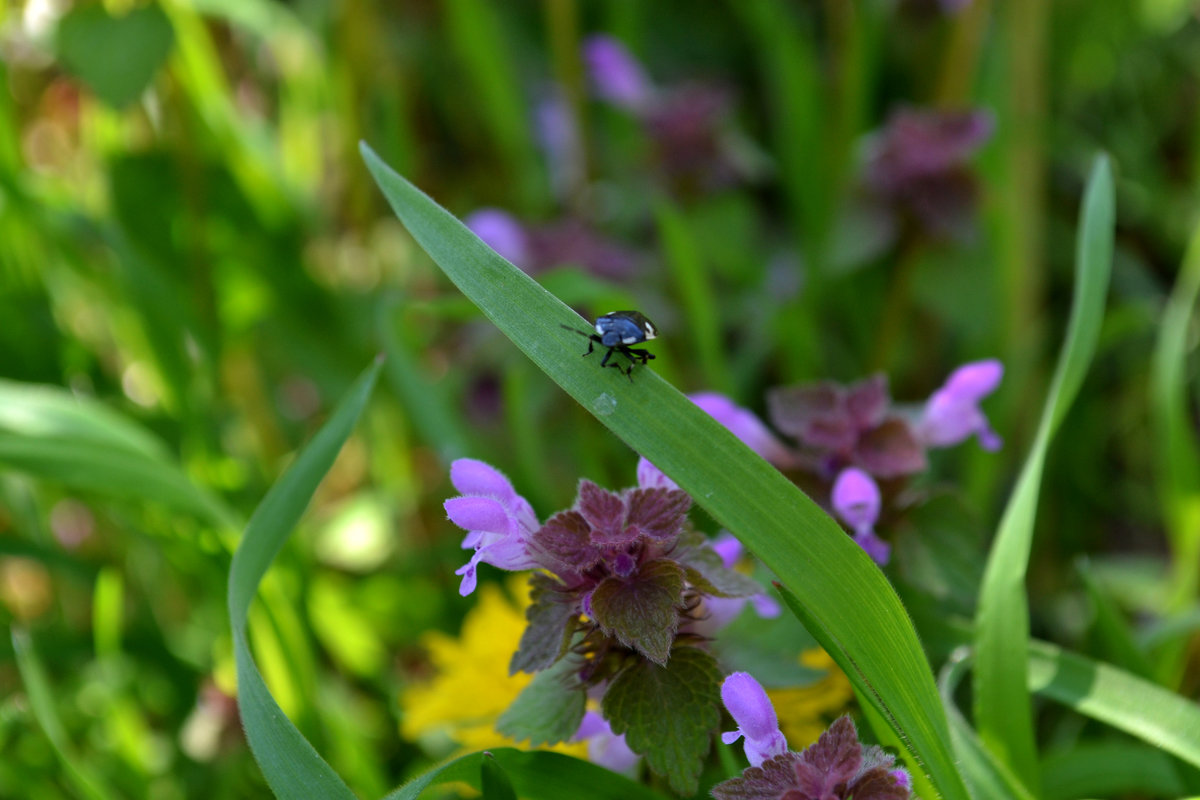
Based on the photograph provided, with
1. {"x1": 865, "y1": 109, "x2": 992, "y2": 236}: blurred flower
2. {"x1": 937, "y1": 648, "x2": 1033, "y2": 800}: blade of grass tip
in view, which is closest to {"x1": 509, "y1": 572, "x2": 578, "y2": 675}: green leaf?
{"x1": 937, "y1": 648, "x2": 1033, "y2": 800}: blade of grass tip

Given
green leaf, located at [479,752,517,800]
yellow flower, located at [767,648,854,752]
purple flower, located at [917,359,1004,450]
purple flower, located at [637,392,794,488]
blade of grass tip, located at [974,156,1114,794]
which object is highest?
purple flower, located at [917,359,1004,450]

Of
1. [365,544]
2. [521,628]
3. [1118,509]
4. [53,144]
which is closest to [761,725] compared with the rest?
[521,628]

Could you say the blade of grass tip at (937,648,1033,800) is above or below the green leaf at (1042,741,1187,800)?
below

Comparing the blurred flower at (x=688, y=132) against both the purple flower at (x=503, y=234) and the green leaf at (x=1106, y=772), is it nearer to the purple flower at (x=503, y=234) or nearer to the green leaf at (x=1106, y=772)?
the purple flower at (x=503, y=234)

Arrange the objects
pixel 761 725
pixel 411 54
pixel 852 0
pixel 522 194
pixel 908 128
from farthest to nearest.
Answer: pixel 411 54, pixel 522 194, pixel 852 0, pixel 908 128, pixel 761 725

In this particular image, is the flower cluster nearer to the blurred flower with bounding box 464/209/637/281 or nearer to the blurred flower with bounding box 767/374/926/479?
the blurred flower with bounding box 767/374/926/479

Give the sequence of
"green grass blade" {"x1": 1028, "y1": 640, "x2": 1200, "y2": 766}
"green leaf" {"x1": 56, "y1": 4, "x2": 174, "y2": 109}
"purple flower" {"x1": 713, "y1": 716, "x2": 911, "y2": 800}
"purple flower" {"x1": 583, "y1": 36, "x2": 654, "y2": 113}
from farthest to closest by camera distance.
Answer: "purple flower" {"x1": 583, "y1": 36, "x2": 654, "y2": 113} < "green leaf" {"x1": 56, "y1": 4, "x2": 174, "y2": 109} < "green grass blade" {"x1": 1028, "y1": 640, "x2": 1200, "y2": 766} < "purple flower" {"x1": 713, "y1": 716, "x2": 911, "y2": 800}

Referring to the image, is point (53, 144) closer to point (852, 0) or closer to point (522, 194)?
point (522, 194)
